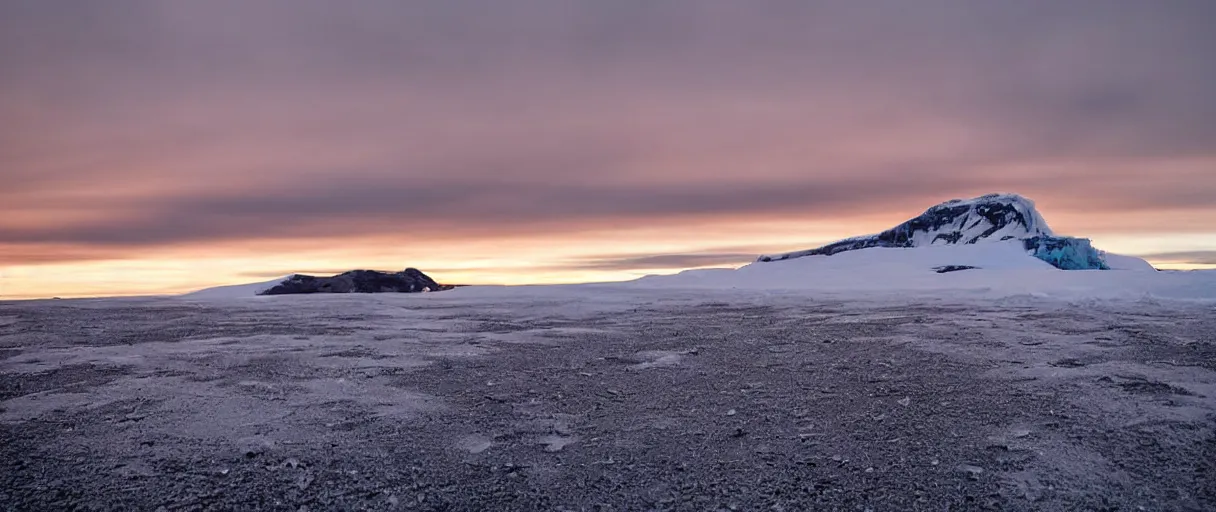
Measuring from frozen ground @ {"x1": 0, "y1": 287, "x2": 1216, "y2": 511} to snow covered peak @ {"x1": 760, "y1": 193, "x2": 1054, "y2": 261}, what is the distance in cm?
1399

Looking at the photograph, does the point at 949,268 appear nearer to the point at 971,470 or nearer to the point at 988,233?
the point at 988,233

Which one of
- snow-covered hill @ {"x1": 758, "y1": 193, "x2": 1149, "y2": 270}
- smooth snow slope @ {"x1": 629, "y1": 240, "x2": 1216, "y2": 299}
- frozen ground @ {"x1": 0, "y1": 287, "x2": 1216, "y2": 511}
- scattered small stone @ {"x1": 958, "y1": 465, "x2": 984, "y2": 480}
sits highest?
snow-covered hill @ {"x1": 758, "y1": 193, "x2": 1149, "y2": 270}

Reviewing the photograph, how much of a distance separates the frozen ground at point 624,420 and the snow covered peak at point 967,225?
45.9 feet

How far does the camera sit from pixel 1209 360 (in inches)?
181

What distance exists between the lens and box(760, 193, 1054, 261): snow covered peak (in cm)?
1942

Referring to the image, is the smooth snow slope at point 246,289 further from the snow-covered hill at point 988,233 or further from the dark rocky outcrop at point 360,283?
the snow-covered hill at point 988,233

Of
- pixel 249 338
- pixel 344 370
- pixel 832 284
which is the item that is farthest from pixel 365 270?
pixel 344 370

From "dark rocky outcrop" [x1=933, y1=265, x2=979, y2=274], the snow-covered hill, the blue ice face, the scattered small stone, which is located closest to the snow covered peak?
the snow-covered hill

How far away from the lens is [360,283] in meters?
19.3

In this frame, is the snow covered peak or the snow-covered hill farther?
the snow covered peak

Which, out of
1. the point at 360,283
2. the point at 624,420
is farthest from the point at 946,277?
the point at 360,283

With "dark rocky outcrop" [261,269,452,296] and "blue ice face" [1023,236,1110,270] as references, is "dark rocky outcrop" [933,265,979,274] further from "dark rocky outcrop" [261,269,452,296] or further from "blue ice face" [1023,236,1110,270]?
"dark rocky outcrop" [261,269,452,296]

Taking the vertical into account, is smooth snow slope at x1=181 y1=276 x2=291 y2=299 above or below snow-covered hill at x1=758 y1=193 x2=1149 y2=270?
below

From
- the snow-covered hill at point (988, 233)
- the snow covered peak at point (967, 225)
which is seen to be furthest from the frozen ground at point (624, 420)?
the snow covered peak at point (967, 225)
